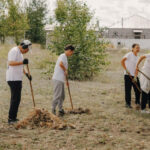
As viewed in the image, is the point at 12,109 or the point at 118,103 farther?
the point at 118,103

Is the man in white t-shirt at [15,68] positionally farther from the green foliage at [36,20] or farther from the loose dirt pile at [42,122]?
the green foliage at [36,20]

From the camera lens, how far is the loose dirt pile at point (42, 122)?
679 cm

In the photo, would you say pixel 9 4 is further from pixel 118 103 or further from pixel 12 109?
pixel 12 109

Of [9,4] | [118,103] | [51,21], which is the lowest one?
[118,103]

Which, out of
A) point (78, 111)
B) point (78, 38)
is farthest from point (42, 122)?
point (78, 38)

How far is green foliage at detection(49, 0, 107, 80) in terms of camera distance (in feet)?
50.2

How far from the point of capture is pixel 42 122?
6898 mm

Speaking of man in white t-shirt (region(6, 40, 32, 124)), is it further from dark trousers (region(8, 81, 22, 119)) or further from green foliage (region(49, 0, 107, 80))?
green foliage (region(49, 0, 107, 80))

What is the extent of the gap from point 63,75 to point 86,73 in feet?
28.6

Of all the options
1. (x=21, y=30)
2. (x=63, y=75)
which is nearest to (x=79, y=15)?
(x=63, y=75)

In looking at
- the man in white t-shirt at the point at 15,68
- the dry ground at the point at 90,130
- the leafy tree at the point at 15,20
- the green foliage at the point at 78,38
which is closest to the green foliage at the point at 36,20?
the leafy tree at the point at 15,20

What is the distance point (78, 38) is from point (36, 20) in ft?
107

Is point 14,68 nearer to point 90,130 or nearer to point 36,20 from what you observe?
point 90,130

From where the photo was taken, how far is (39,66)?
845 inches
